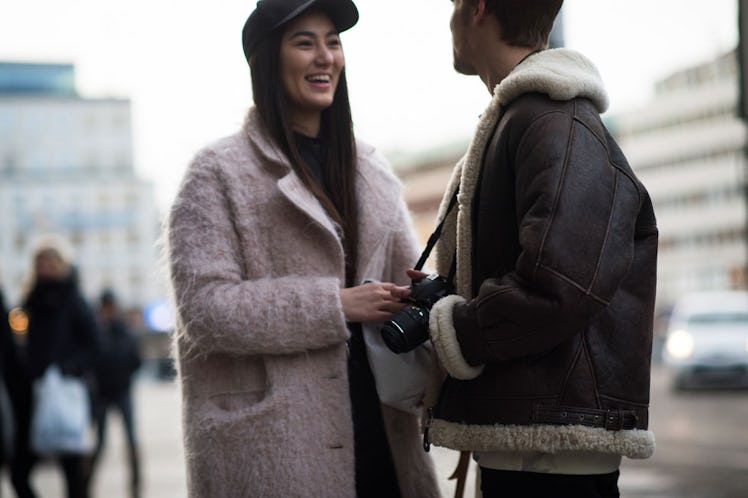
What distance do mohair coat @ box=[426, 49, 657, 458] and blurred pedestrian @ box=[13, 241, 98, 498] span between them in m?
6.22

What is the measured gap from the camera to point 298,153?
12.4 ft

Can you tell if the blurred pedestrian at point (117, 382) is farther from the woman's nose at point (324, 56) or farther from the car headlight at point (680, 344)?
the car headlight at point (680, 344)

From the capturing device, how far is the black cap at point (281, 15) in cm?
374

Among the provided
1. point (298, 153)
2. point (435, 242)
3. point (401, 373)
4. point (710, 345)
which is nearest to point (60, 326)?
point (298, 153)

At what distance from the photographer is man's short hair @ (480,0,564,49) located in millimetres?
3141

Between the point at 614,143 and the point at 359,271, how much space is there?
38.6 inches

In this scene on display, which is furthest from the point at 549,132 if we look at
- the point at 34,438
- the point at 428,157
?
the point at 428,157

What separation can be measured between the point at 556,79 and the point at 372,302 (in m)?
0.84

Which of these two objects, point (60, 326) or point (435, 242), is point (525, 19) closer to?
point (435, 242)

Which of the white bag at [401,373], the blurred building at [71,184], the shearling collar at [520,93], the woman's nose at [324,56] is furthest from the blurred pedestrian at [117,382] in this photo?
the blurred building at [71,184]

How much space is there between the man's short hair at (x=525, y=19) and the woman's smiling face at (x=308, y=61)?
70cm

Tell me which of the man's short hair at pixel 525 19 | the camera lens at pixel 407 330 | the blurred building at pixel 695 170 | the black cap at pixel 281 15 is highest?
the blurred building at pixel 695 170

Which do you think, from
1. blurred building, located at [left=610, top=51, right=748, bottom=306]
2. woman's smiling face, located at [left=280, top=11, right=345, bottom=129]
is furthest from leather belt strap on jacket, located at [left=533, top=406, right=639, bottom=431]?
blurred building, located at [left=610, top=51, right=748, bottom=306]

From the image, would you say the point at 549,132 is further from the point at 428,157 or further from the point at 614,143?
the point at 428,157
